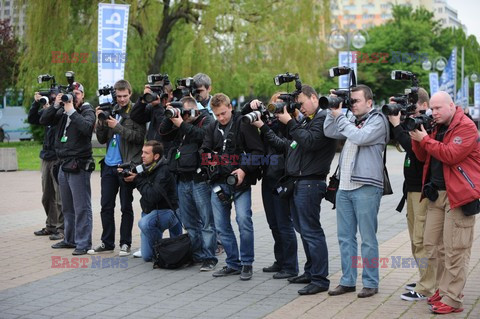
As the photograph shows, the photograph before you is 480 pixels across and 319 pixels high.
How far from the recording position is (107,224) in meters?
9.66

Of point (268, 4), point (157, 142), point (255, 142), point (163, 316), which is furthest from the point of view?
point (268, 4)

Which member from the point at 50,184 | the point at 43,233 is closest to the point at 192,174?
the point at 50,184

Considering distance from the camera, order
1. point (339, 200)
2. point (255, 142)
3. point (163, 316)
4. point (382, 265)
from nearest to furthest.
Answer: point (163, 316), point (339, 200), point (255, 142), point (382, 265)

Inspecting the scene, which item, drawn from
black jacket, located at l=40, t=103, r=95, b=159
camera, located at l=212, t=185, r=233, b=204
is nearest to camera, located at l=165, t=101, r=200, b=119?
camera, located at l=212, t=185, r=233, b=204

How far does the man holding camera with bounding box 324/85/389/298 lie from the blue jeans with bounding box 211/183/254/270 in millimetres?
1208

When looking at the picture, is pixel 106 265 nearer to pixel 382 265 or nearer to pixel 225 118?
pixel 225 118

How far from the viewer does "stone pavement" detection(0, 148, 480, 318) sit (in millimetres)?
6664

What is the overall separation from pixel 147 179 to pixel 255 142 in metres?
1.75

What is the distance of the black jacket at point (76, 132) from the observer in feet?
31.4

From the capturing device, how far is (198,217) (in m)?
8.98

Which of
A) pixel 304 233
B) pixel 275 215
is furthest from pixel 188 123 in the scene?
pixel 304 233

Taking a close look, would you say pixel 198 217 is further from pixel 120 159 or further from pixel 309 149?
pixel 309 149

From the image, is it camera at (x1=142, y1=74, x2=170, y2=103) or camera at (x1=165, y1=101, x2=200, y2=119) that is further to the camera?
camera at (x1=142, y1=74, x2=170, y2=103)

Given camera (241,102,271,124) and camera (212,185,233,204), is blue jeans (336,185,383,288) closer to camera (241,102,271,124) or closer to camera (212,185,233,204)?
camera (241,102,271,124)
